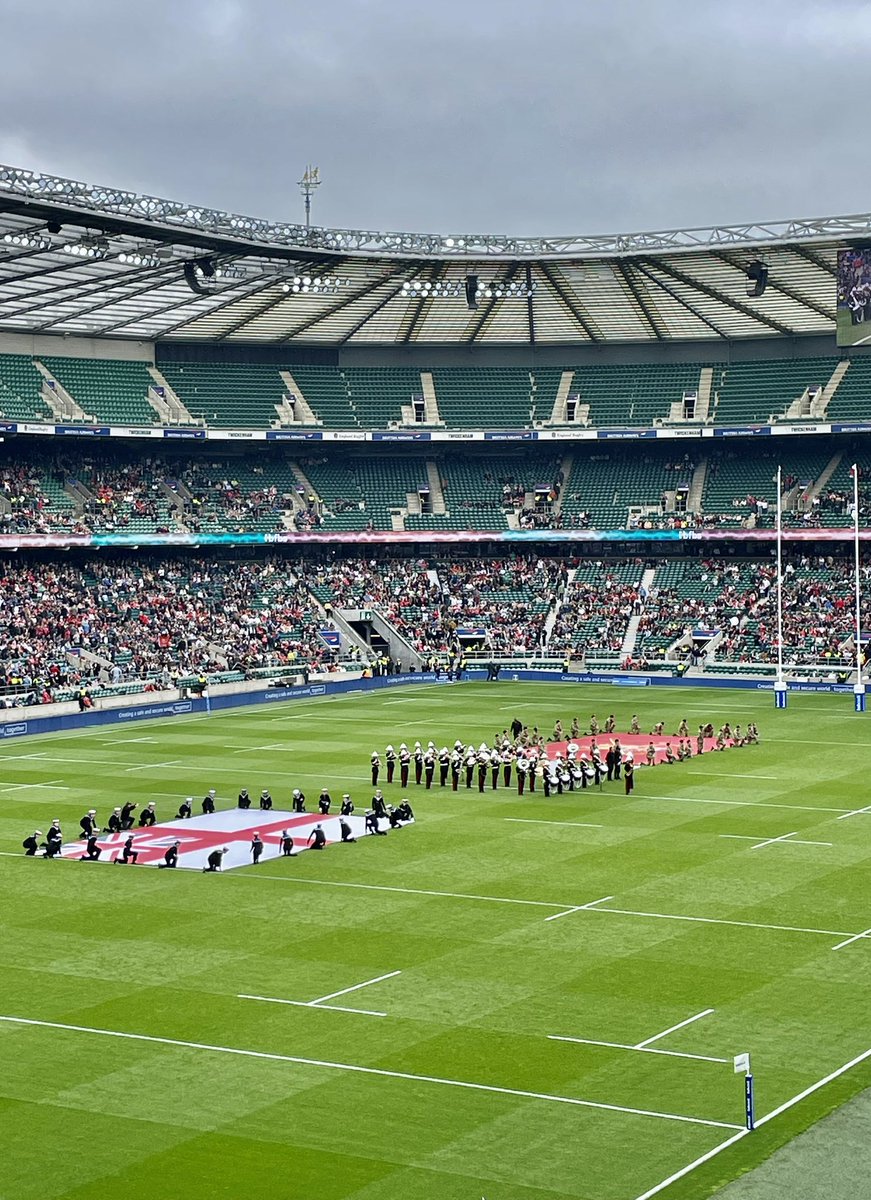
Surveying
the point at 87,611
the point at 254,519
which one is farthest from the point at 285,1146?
the point at 254,519

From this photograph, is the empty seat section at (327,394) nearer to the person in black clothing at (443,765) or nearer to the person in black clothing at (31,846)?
the person in black clothing at (443,765)

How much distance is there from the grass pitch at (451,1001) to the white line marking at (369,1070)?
0.06 meters

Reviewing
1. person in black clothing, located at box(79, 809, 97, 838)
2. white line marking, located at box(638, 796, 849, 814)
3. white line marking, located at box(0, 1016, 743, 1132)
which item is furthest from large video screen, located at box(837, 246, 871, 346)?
white line marking, located at box(0, 1016, 743, 1132)

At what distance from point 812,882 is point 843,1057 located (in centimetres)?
1152

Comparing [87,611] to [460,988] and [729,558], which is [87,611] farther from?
[460,988]

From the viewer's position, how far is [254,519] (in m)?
89.0

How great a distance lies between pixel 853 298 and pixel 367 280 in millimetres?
24004

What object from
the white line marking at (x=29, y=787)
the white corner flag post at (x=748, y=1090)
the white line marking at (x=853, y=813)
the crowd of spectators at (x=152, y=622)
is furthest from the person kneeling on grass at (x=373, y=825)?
the crowd of spectators at (x=152, y=622)

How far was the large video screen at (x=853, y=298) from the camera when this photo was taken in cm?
7381

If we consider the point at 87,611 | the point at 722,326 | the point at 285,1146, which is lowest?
the point at 285,1146

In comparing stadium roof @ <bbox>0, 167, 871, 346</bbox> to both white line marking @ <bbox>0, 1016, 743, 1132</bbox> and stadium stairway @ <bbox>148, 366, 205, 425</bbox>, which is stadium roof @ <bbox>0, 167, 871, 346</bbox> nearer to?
stadium stairway @ <bbox>148, 366, 205, 425</bbox>

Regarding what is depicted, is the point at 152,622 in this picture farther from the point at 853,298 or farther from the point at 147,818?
the point at 147,818

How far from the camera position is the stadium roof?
215 feet

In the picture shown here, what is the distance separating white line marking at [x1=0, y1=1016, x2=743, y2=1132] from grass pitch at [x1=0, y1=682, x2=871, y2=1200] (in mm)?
59
